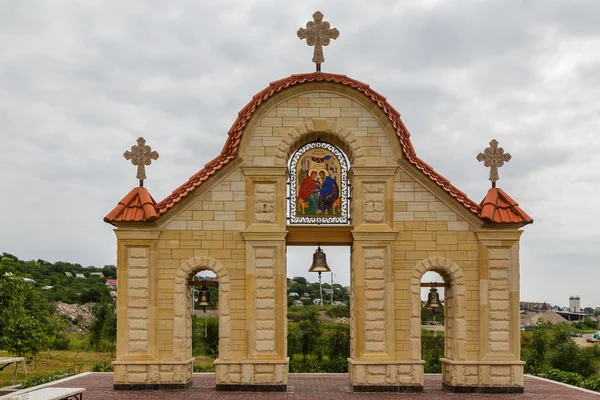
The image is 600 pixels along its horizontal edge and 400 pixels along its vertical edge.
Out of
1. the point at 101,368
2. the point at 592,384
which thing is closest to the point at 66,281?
the point at 101,368

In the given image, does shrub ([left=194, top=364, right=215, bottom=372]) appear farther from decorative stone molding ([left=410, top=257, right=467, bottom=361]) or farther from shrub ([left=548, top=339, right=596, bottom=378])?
shrub ([left=548, top=339, right=596, bottom=378])

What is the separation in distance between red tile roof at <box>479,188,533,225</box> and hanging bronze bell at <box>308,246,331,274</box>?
398cm

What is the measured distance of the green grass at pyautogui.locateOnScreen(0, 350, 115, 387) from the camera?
21600mm

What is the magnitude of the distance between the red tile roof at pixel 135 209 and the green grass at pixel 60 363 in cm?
708

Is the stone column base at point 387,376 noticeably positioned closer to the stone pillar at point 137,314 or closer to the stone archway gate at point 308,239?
the stone archway gate at point 308,239

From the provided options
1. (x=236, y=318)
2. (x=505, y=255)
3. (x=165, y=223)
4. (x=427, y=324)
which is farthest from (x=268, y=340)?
(x=427, y=324)

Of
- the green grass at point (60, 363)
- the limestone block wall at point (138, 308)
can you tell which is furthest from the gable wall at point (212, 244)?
the green grass at point (60, 363)

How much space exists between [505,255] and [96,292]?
38463 millimetres

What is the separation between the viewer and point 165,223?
53.4 ft

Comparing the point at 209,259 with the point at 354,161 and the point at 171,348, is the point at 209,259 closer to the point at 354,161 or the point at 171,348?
the point at 171,348

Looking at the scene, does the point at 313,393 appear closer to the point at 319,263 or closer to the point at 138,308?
the point at 319,263

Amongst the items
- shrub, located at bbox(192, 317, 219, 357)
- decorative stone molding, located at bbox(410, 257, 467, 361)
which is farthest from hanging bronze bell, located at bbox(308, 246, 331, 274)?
shrub, located at bbox(192, 317, 219, 357)

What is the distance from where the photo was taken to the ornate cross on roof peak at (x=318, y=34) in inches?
661

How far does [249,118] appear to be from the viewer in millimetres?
16406
